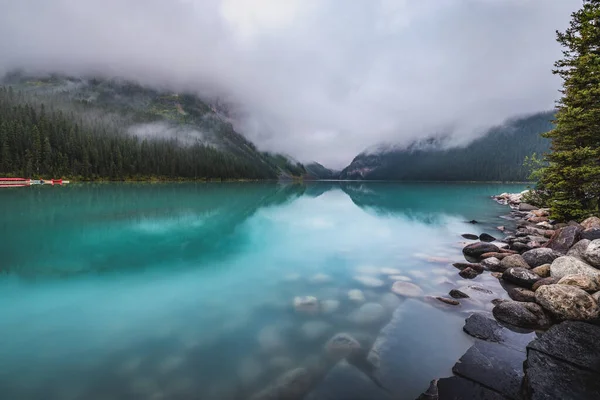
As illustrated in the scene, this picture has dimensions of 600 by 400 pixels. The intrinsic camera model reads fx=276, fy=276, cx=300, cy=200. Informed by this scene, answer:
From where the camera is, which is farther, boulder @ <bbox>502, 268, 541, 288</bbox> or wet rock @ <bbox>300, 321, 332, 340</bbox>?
boulder @ <bbox>502, 268, 541, 288</bbox>

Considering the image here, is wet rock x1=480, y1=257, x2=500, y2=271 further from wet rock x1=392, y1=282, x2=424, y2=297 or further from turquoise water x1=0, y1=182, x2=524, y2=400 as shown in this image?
wet rock x1=392, y1=282, x2=424, y2=297

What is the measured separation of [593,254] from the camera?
10883 mm

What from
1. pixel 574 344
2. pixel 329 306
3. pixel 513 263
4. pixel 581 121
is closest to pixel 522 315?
pixel 574 344

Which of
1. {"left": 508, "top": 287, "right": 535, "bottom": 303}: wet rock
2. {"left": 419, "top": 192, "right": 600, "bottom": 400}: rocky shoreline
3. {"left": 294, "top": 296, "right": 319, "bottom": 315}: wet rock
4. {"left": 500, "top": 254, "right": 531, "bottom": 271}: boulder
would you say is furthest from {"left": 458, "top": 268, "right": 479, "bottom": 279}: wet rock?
{"left": 294, "top": 296, "right": 319, "bottom": 315}: wet rock

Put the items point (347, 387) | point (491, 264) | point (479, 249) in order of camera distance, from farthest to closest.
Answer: point (479, 249) → point (491, 264) → point (347, 387)

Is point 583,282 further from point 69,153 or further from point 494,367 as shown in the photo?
point 69,153

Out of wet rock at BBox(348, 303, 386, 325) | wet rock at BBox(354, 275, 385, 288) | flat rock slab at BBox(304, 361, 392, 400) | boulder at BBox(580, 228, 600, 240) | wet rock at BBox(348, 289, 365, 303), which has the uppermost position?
boulder at BBox(580, 228, 600, 240)

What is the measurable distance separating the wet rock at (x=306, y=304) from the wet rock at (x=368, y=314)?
1.35 metres

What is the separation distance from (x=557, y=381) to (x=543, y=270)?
8.01 metres

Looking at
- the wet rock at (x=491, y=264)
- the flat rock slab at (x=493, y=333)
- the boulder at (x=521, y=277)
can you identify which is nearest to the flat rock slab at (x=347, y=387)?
the flat rock slab at (x=493, y=333)

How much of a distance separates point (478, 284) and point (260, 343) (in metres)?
9.88

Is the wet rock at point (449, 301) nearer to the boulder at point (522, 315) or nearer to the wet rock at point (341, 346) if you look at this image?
the boulder at point (522, 315)

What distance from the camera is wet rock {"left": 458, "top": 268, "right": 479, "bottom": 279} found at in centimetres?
1301

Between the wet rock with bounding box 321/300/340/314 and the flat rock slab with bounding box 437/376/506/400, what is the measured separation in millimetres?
4247
